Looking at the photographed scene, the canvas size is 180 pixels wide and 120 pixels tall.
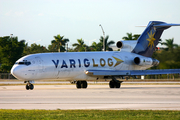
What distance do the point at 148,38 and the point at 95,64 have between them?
8617 millimetres

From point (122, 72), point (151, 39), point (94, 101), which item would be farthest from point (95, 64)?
point (94, 101)

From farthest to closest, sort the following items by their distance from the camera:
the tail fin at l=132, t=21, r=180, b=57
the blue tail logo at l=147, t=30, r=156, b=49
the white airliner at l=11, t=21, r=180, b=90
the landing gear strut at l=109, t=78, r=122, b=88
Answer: the blue tail logo at l=147, t=30, r=156, b=49 < the tail fin at l=132, t=21, r=180, b=57 < the landing gear strut at l=109, t=78, r=122, b=88 < the white airliner at l=11, t=21, r=180, b=90

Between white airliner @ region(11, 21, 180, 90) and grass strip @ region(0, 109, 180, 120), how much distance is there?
1824 centimetres

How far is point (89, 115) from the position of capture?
45.6ft

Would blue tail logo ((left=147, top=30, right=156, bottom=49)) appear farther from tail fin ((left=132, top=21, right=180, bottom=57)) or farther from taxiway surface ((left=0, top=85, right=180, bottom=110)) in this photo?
taxiway surface ((left=0, top=85, right=180, bottom=110))

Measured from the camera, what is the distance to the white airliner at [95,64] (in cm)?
3322

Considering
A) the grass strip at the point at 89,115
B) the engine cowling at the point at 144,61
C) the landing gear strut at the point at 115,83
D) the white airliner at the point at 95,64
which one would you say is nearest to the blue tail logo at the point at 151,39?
the white airliner at the point at 95,64

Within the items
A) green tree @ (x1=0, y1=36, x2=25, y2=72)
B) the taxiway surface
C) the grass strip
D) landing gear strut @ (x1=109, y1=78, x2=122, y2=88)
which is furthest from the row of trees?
the grass strip

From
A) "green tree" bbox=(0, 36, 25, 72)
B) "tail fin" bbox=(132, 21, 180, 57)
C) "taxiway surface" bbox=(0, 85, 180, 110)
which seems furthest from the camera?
"green tree" bbox=(0, 36, 25, 72)

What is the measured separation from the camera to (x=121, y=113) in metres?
14.3

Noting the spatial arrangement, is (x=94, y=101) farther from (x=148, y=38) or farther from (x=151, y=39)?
(x=151, y=39)

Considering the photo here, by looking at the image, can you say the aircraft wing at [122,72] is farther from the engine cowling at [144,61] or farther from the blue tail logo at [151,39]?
the blue tail logo at [151,39]

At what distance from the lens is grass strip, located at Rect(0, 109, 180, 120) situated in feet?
43.5

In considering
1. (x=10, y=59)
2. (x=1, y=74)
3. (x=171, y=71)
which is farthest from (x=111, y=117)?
(x=10, y=59)
